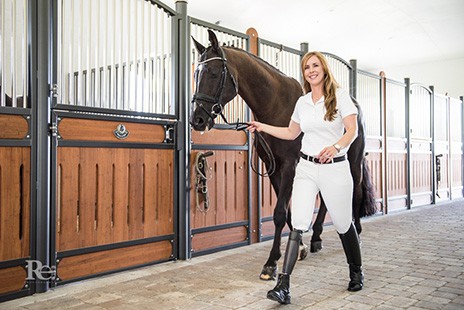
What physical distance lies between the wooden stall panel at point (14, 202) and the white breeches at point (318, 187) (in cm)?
144

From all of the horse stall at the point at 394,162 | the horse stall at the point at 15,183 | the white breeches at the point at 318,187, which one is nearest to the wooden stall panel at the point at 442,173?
the horse stall at the point at 394,162

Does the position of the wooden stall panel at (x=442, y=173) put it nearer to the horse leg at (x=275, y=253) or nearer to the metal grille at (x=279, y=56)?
the metal grille at (x=279, y=56)

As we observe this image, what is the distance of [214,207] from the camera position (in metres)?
3.51

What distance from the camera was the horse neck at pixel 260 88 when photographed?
2852 mm

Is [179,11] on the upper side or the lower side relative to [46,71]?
upper

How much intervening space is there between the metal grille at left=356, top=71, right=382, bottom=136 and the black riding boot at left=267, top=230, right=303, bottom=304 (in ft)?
13.8

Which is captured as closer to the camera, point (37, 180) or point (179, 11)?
point (37, 180)

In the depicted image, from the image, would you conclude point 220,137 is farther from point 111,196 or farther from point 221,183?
point 111,196

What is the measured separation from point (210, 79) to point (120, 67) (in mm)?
717

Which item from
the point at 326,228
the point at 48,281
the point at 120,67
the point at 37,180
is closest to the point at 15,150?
the point at 37,180

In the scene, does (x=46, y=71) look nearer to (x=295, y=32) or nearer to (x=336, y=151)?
(x=336, y=151)

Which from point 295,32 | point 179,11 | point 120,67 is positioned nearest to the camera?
point 120,67

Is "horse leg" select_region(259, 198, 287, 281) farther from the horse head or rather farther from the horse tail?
the horse tail

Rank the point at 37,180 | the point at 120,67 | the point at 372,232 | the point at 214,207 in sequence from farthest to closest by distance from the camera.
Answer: the point at 372,232 < the point at 214,207 < the point at 120,67 < the point at 37,180
